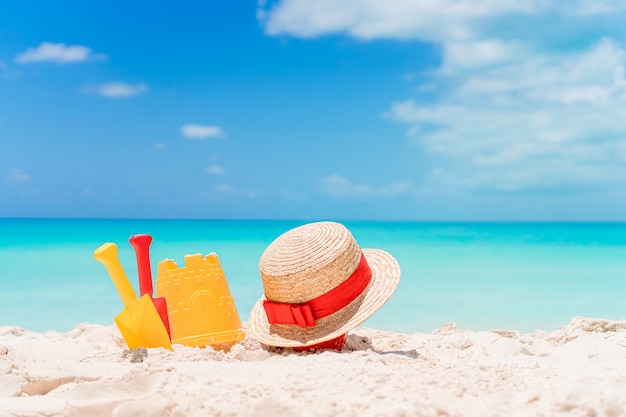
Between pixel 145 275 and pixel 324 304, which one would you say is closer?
pixel 324 304

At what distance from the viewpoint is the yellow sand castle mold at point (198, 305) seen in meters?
3.21

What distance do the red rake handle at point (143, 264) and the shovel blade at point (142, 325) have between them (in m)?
0.15

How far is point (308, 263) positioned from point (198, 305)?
0.64 m

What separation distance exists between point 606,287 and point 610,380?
7.91 m

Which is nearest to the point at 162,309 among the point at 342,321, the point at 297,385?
the point at 342,321

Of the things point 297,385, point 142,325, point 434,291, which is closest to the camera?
point 297,385

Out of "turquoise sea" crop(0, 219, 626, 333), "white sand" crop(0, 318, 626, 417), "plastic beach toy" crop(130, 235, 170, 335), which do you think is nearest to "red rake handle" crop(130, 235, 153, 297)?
"plastic beach toy" crop(130, 235, 170, 335)

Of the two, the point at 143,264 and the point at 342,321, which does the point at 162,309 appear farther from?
the point at 342,321

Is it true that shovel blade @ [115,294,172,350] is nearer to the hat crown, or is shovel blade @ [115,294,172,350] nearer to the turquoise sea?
the hat crown

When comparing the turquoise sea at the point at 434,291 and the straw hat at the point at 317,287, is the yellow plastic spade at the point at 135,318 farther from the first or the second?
the turquoise sea at the point at 434,291

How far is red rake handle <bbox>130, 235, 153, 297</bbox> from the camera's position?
3142mm

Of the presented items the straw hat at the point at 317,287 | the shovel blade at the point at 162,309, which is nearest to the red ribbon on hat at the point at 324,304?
the straw hat at the point at 317,287

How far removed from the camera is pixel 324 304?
10.0 ft

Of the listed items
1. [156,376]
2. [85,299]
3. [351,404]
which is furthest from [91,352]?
[85,299]
